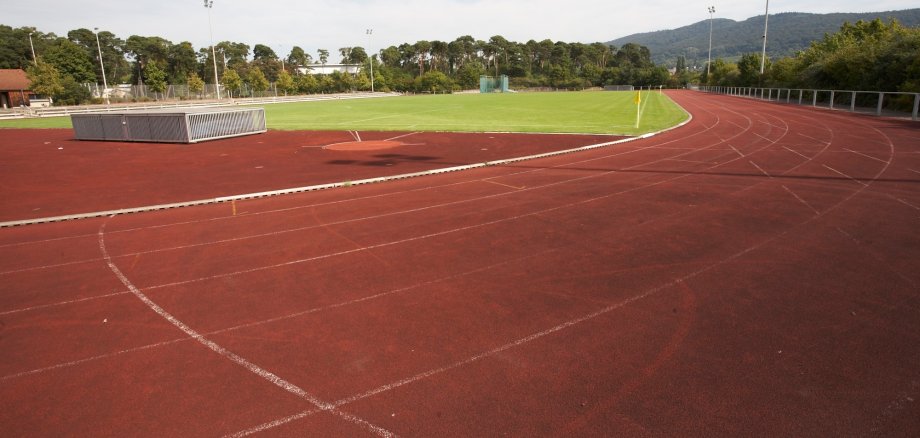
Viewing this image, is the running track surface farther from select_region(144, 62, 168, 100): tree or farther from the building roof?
the building roof

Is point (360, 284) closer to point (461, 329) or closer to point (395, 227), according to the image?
point (461, 329)

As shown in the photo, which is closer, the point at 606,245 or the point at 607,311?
the point at 607,311

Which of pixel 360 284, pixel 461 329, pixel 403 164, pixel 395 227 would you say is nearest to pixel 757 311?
pixel 461 329

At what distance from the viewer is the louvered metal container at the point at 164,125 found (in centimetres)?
2512

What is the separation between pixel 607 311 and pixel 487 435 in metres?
2.65

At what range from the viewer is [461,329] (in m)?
5.75

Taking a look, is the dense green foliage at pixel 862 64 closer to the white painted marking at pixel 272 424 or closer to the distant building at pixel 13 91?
the white painted marking at pixel 272 424

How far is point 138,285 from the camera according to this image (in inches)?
284

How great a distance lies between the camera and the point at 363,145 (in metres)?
23.2

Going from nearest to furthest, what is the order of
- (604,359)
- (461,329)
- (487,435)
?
(487,435) < (604,359) < (461,329)

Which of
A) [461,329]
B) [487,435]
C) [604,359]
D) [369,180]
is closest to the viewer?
[487,435]

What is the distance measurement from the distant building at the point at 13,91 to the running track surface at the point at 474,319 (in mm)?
84061

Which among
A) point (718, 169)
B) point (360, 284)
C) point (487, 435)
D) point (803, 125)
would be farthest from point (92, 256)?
point (803, 125)

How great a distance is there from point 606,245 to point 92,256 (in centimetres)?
830
